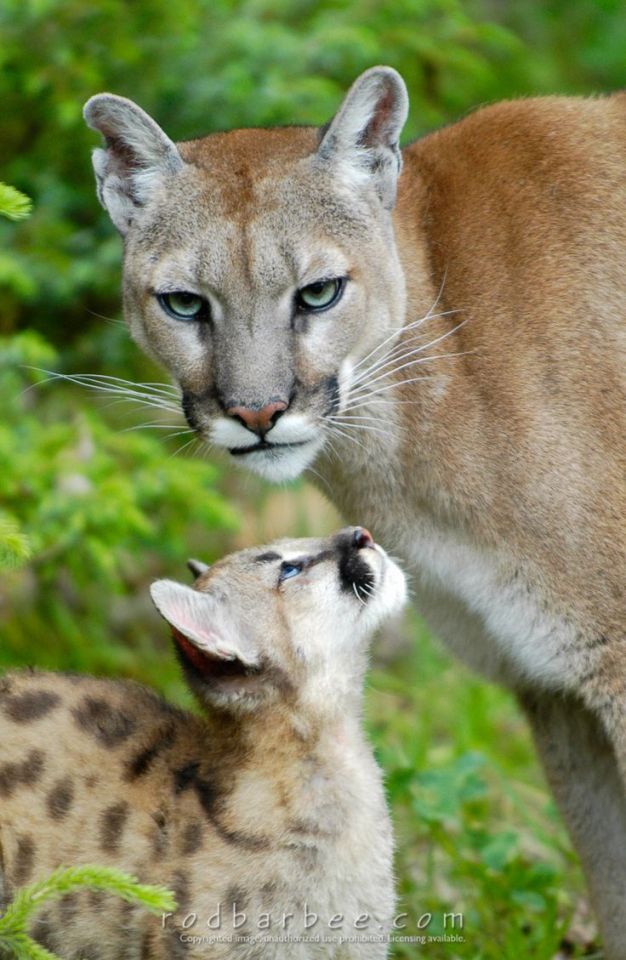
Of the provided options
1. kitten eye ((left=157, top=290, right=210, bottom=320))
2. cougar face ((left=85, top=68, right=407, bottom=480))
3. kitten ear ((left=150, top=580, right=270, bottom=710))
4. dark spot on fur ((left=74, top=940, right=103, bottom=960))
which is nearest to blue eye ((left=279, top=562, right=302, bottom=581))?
kitten ear ((left=150, top=580, right=270, bottom=710))

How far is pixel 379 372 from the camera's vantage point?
505 centimetres

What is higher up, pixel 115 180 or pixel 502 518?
pixel 115 180

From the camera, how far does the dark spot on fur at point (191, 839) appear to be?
4.26m

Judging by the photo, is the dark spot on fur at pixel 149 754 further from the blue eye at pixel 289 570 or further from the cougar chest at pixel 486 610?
the cougar chest at pixel 486 610

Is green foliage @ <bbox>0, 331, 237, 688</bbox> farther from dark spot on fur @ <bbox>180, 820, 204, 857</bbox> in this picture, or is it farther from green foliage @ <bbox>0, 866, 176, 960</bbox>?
green foliage @ <bbox>0, 866, 176, 960</bbox>

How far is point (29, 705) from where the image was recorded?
4621 millimetres

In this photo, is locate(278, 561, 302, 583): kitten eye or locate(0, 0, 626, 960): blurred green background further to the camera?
locate(0, 0, 626, 960): blurred green background

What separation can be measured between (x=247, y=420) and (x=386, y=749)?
2.74 meters

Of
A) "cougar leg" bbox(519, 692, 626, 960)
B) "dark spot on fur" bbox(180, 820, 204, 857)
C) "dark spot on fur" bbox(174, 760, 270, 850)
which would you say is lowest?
"cougar leg" bbox(519, 692, 626, 960)

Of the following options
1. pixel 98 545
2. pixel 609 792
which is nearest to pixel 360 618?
pixel 609 792

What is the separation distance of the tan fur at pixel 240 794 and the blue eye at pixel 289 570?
0.02 meters

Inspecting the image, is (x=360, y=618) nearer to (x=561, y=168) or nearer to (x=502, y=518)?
(x=502, y=518)

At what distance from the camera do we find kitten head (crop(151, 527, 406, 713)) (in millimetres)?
4305

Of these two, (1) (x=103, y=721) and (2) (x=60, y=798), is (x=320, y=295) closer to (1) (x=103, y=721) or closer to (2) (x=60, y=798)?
(1) (x=103, y=721)
